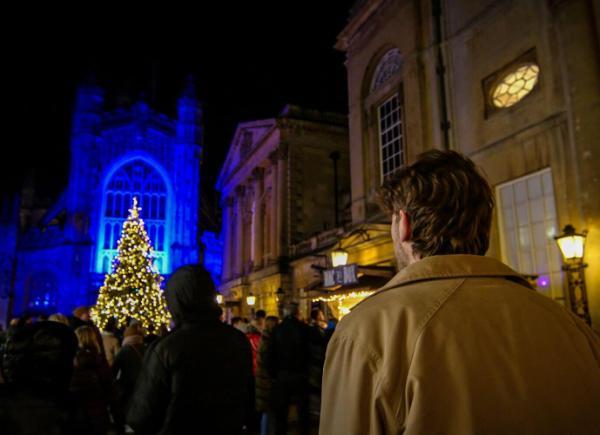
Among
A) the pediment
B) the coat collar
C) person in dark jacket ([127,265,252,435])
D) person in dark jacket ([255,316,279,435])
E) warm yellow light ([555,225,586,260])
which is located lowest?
person in dark jacket ([255,316,279,435])

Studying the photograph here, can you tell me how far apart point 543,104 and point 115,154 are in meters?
41.5

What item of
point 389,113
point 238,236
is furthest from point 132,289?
point 389,113

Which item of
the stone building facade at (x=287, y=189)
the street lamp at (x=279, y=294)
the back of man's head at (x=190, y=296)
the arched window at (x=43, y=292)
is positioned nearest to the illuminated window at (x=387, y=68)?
the stone building facade at (x=287, y=189)

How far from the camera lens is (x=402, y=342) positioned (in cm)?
124

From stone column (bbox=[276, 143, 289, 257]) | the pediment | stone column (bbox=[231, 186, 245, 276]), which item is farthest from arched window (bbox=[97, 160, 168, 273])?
stone column (bbox=[276, 143, 289, 257])

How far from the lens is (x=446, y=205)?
1.50m

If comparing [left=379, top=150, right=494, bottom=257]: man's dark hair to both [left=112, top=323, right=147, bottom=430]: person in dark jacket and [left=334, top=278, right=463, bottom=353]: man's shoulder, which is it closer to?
[left=334, top=278, right=463, bottom=353]: man's shoulder

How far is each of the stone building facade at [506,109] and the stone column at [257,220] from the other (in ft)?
44.9

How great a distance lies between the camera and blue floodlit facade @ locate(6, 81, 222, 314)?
135 ft

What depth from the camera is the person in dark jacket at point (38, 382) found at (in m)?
2.22

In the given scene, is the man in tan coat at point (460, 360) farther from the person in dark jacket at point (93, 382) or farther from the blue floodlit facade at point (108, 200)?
the blue floodlit facade at point (108, 200)

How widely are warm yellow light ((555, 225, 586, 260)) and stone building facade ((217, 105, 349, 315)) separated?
16.8m

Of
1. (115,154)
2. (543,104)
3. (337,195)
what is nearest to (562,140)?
(543,104)

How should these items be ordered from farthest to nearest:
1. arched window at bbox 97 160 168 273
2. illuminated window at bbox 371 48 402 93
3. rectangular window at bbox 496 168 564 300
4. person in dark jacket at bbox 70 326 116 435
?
arched window at bbox 97 160 168 273, illuminated window at bbox 371 48 402 93, rectangular window at bbox 496 168 564 300, person in dark jacket at bbox 70 326 116 435
